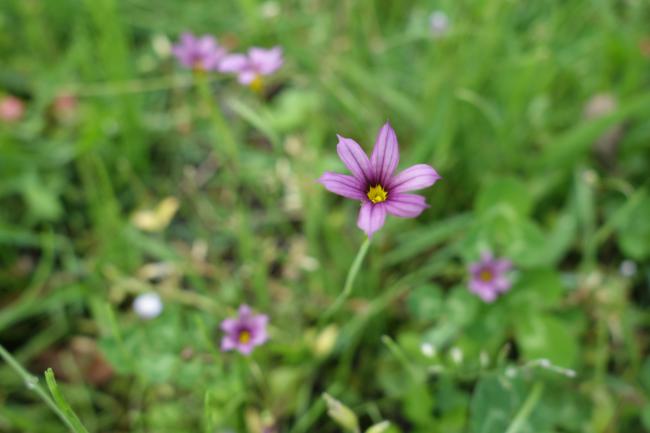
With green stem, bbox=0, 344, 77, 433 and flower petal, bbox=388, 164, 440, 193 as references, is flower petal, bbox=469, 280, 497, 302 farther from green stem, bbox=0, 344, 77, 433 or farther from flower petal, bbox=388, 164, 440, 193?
green stem, bbox=0, 344, 77, 433

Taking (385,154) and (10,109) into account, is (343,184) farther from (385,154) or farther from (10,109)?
(10,109)

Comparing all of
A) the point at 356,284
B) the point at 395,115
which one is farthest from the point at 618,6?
the point at 356,284

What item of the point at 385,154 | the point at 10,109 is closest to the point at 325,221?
the point at 385,154

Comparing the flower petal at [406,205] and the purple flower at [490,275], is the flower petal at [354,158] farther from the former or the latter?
the purple flower at [490,275]

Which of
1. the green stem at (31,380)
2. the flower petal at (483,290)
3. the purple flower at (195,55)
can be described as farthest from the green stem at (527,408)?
the purple flower at (195,55)

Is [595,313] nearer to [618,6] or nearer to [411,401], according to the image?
[411,401]

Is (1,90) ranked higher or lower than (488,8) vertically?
higher

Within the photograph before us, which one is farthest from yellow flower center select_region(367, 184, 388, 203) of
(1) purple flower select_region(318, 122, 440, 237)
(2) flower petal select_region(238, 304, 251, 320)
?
(2) flower petal select_region(238, 304, 251, 320)

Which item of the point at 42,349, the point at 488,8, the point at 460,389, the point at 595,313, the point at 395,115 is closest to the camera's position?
the point at 460,389
